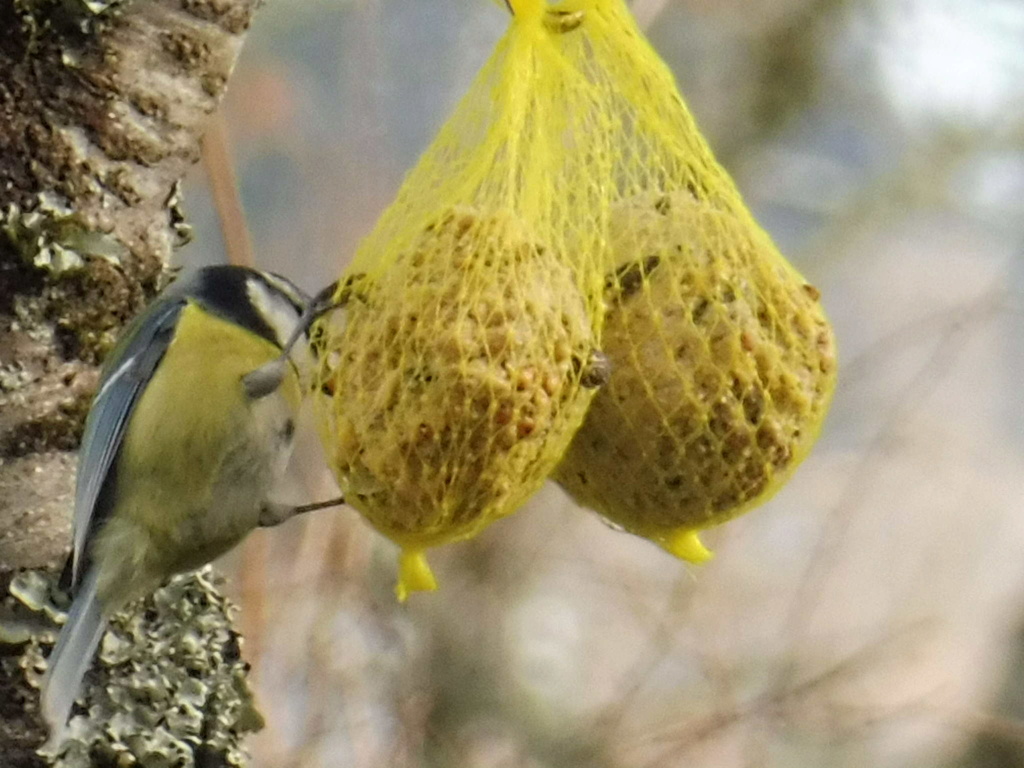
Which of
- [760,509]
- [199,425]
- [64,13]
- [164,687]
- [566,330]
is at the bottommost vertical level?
[760,509]

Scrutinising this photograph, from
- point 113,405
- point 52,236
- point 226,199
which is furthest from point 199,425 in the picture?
point 226,199

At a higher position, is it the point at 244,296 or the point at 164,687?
the point at 244,296

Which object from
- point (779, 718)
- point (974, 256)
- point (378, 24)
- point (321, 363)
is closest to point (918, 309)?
point (974, 256)

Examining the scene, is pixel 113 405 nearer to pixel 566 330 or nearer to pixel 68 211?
pixel 68 211

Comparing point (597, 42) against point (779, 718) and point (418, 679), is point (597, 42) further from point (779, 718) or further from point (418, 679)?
point (779, 718)

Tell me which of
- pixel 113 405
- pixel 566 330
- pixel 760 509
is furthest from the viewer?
pixel 760 509

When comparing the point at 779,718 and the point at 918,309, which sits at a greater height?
the point at 918,309

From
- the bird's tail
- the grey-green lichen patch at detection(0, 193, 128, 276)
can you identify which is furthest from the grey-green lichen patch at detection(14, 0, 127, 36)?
the bird's tail
